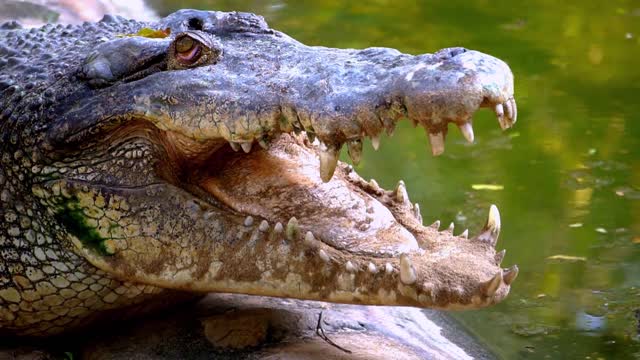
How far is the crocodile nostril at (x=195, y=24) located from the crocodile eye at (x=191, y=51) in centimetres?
24

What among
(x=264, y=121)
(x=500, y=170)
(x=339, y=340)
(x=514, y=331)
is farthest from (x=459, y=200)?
(x=264, y=121)

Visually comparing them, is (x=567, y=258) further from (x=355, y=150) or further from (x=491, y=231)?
(x=355, y=150)

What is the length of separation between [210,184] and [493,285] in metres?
0.97

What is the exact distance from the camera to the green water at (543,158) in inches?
167

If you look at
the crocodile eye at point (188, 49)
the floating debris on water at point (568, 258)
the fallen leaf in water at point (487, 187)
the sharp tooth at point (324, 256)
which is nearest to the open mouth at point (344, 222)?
the sharp tooth at point (324, 256)

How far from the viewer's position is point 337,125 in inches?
108

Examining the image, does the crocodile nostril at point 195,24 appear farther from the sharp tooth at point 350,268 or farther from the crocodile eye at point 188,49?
the sharp tooth at point 350,268

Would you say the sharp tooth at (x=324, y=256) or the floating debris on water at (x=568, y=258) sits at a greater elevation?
the sharp tooth at (x=324, y=256)

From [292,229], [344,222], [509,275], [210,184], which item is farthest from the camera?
[210,184]

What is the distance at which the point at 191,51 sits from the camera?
3146 mm

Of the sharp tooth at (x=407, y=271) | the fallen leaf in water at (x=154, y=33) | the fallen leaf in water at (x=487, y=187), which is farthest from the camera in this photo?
the fallen leaf in water at (x=487, y=187)

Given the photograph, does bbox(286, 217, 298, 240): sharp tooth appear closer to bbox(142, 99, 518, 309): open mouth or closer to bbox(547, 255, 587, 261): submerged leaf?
bbox(142, 99, 518, 309): open mouth

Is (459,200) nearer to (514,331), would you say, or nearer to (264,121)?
(514,331)

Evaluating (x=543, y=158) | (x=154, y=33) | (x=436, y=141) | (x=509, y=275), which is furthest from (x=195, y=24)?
(x=543, y=158)
